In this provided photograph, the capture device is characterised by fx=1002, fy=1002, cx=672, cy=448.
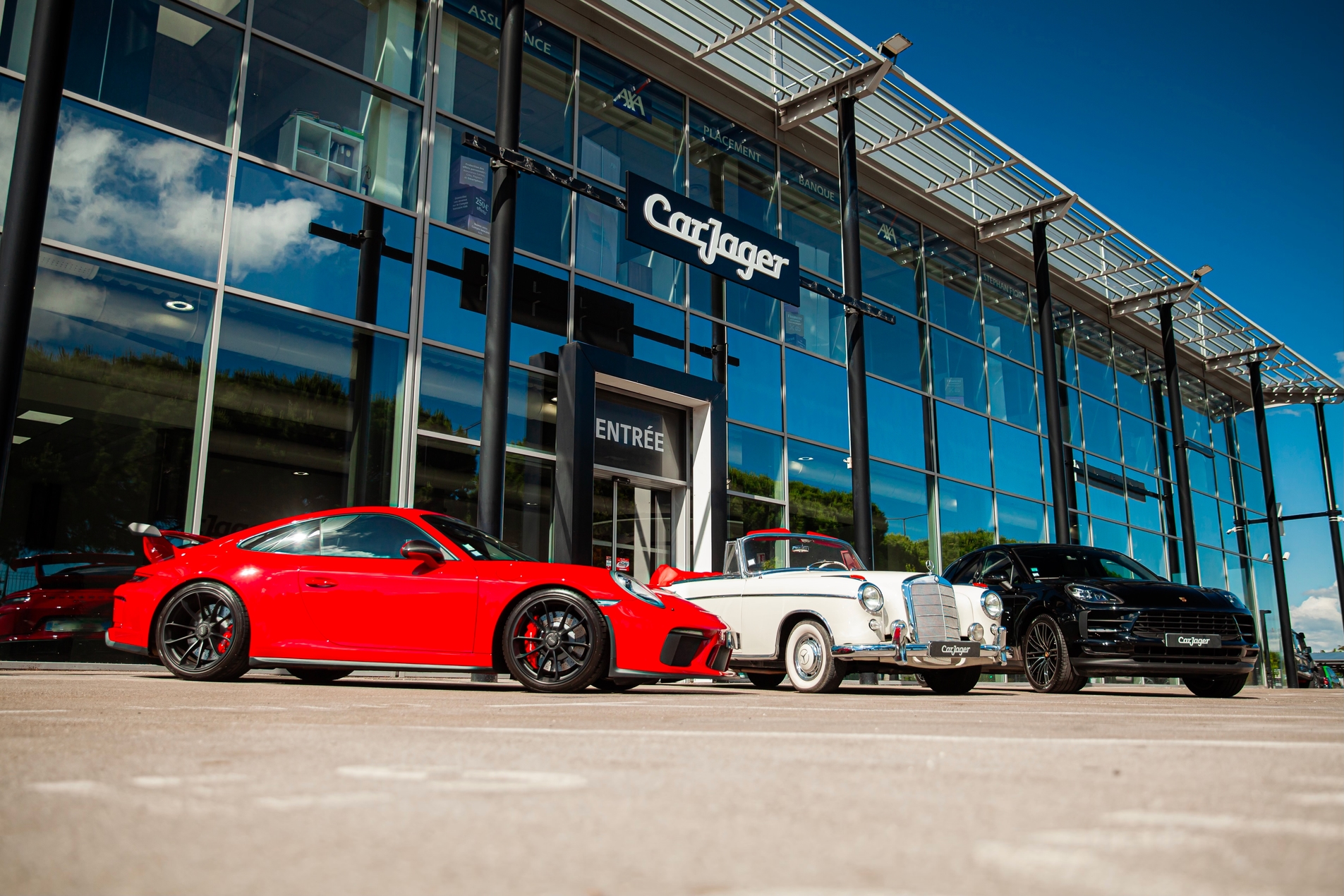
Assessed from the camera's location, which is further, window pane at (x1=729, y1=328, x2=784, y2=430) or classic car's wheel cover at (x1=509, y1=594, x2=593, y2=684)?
window pane at (x1=729, y1=328, x2=784, y2=430)

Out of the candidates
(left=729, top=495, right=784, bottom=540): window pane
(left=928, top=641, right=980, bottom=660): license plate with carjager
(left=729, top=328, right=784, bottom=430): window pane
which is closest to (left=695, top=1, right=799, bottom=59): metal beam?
(left=729, top=328, right=784, bottom=430): window pane

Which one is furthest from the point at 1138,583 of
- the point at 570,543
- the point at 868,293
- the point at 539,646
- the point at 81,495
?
the point at 868,293

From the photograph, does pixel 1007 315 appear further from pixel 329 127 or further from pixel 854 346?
pixel 329 127

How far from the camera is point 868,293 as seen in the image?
21.9m

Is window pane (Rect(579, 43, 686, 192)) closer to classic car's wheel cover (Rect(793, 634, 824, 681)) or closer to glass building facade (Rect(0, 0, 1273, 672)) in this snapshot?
glass building facade (Rect(0, 0, 1273, 672))

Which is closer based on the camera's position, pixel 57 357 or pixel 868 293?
pixel 57 357

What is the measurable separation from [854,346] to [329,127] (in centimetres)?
907

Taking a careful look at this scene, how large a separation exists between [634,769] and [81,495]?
30.7ft

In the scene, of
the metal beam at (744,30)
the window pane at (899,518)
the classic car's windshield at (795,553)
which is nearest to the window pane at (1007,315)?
the window pane at (899,518)

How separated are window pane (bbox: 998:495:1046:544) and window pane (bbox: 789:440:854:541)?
6.00 metres

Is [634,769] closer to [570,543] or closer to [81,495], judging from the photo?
[81,495]

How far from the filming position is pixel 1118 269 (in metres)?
27.2

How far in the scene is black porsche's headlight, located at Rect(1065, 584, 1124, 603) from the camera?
31.3ft

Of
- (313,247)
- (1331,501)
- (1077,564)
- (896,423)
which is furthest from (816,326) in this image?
(1331,501)
